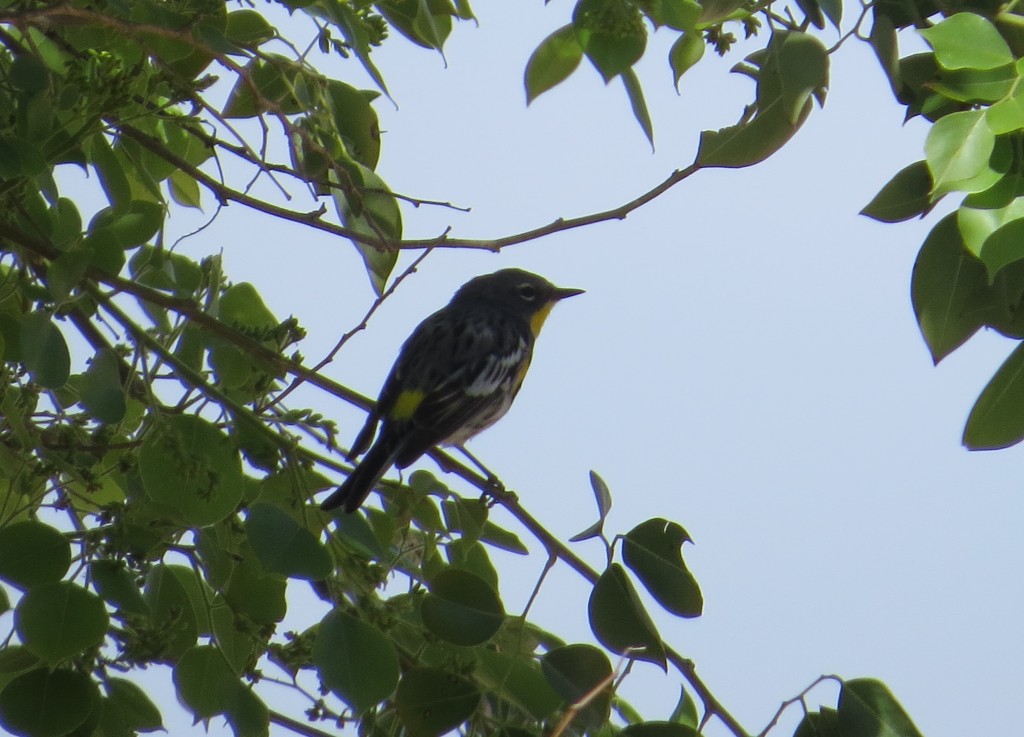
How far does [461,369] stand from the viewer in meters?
4.71

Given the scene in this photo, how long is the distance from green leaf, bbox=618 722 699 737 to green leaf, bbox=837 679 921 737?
0.94ft

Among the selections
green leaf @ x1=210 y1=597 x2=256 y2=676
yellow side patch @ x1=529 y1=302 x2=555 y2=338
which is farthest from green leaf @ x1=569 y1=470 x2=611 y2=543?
yellow side patch @ x1=529 y1=302 x2=555 y2=338

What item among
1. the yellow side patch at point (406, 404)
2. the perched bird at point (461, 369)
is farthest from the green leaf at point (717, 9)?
the yellow side patch at point (406, 404)

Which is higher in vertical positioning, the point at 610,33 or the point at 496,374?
the point at 496,374

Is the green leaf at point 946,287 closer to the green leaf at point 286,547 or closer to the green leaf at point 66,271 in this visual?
the green leaf at point 286,547

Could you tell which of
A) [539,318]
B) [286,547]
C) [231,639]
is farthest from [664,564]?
[539,318]

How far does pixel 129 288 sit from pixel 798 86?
1.21 meters

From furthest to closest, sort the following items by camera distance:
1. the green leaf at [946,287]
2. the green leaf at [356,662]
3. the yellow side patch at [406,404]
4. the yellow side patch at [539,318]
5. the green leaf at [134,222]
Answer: the yellow side patch at [539,318]
the yellow side patch at [406,404]
the green leaf at [134,222]
the green leaf at [946,287]
the green leaf at [356,662]

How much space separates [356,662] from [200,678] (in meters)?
0.37

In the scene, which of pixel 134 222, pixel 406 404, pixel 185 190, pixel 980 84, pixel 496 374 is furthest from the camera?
pixel 496 374

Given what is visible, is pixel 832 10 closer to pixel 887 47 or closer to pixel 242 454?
pixel 887 47

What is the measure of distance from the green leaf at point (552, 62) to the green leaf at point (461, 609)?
1086mm

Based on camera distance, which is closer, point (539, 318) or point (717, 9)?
point (717, 9)

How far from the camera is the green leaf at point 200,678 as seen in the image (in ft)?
7.19
